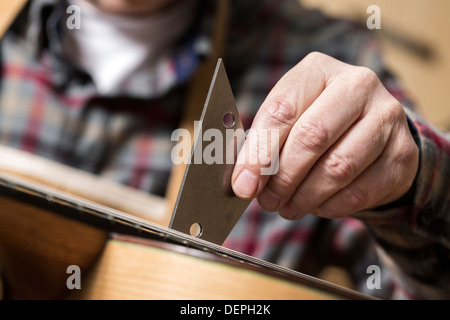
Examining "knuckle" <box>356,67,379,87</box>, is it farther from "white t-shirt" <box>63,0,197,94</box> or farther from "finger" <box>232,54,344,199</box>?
"white t-shirt" <box>63,0,197,94</box>

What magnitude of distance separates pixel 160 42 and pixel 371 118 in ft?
1.75

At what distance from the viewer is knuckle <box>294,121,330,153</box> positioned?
0.29 m

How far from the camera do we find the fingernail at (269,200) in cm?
30

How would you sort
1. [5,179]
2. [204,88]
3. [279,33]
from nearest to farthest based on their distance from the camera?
[5,179] → [204,88] → [279,33]

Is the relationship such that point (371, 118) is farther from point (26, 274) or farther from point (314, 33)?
point (314, 33)

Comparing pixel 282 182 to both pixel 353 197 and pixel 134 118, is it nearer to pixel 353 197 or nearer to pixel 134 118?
pixel 353 197

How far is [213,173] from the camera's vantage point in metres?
A: 0.27

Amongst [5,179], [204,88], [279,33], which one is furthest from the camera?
[279,33]

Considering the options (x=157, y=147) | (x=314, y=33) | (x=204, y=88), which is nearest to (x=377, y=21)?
(x=314, y=33)

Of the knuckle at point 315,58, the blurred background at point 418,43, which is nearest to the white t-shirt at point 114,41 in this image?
the blurred background at point 418,43

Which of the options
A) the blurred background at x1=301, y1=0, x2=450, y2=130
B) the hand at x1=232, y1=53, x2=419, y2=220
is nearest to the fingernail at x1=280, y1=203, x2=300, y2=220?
the hand at x1=232, y1=53, x2=419, y2=220

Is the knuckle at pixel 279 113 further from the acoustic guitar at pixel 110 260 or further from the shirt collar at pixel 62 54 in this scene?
the shirt collar at pixel 62 54

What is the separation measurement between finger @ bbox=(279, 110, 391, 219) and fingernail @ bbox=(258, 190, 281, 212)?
12 millimetres

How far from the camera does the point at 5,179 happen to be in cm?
27
